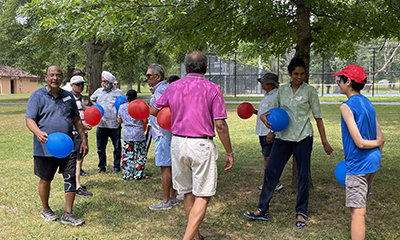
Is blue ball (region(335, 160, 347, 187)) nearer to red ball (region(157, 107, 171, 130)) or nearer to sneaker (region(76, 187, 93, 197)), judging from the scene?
red ball (region(157, 107, 171, 130))

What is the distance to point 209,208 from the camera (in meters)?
5.31

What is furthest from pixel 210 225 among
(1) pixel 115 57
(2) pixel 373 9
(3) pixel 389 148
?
(1) pixel 115 57

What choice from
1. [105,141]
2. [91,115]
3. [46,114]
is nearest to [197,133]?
[46,114]

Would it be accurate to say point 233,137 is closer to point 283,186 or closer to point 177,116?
point 283,186

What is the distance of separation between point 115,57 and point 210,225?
2128cm

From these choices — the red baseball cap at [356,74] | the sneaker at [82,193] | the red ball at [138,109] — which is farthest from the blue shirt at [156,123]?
the red baseball cap at [356,74]

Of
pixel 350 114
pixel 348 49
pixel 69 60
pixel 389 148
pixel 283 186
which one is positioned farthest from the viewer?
pixel 69 60

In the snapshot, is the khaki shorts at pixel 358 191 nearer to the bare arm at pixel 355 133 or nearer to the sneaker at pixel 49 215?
the bare arm at pixel 355 133

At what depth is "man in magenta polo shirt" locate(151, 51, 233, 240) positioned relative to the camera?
11.8 feet

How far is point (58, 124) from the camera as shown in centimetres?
459

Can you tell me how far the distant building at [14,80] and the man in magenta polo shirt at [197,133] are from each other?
67.1m

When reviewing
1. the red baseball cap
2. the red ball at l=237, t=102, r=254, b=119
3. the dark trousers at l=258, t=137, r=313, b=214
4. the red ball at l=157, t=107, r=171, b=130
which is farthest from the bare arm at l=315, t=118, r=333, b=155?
the red ball at l=157, t=107, r=171, b=130

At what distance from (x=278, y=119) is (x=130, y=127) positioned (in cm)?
317

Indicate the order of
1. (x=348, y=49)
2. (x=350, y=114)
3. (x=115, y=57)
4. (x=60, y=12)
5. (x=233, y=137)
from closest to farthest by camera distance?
(x=350, y=114) < (x=60, y=12) < (x=348, y=49) < (x=233, y=137) < (x=115, y=57)
